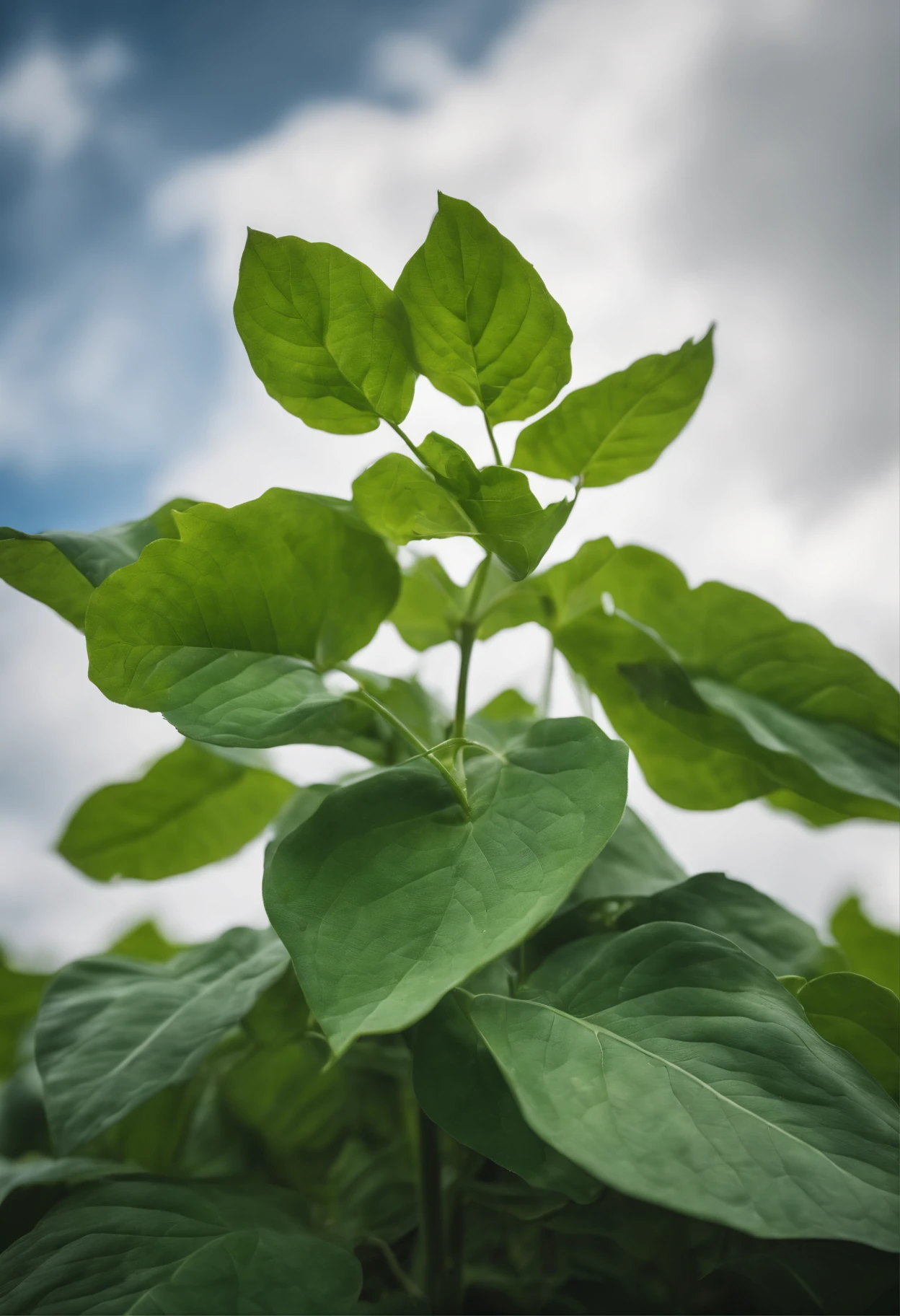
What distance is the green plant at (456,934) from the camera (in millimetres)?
280

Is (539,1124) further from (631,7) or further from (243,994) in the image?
(631,7)

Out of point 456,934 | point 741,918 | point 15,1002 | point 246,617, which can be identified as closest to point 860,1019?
point 741,918

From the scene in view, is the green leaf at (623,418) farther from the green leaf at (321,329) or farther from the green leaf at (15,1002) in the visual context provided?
the green leaf at (15,1002)

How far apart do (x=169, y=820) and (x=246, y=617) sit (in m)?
0.25

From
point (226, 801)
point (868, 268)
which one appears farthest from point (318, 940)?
point (868, 268)

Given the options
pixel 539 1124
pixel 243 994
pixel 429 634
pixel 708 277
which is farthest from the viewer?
pixel 708 277

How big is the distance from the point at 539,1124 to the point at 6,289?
1.11 metres

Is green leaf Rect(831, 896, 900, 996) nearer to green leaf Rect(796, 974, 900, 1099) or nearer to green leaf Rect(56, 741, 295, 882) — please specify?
green leaf Rect(796, 974, 900, 1099)

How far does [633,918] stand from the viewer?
1.36ft

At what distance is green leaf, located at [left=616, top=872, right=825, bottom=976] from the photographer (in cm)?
41

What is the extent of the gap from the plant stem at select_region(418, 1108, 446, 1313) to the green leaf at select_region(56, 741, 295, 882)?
23 cm

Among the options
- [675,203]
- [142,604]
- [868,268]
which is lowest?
[142,604]

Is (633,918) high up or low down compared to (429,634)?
down

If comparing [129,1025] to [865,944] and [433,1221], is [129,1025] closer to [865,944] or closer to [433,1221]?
[433,1221]
